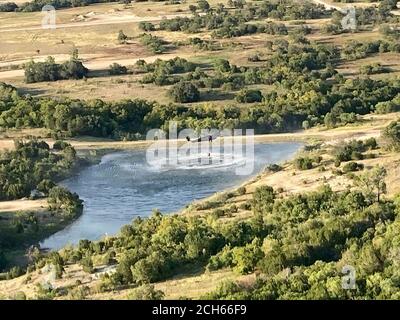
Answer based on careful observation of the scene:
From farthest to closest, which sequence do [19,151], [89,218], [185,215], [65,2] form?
[65,2]
[19,151]
[89,218]
[185,215]

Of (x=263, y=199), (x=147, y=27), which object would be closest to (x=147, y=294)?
(x=263, y=199)

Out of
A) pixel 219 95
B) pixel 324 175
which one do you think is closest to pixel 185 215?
pixel 324 175

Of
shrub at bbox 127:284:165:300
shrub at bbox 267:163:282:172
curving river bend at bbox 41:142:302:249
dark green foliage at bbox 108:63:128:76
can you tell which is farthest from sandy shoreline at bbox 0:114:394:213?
shrub at bbox 127:284:165:300

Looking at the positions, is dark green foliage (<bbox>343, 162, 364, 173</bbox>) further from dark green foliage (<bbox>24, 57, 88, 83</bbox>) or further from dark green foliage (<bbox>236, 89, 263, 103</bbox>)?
dark green foliage (<bbox>24, 57, 88, 83</bbox>)

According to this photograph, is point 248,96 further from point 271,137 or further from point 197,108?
point 271,137

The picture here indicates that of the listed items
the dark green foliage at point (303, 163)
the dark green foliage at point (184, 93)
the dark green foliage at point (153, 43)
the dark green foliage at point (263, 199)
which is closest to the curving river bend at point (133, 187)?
the dark green foliage at point (303, 163)

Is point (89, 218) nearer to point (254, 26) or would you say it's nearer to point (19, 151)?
point (19, 151)

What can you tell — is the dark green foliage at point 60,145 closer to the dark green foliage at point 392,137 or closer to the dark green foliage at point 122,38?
the dark green foliage at point 392,137

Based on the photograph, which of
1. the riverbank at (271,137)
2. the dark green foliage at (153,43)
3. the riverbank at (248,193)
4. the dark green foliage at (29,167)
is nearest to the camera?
the riverbank at (248,193)
